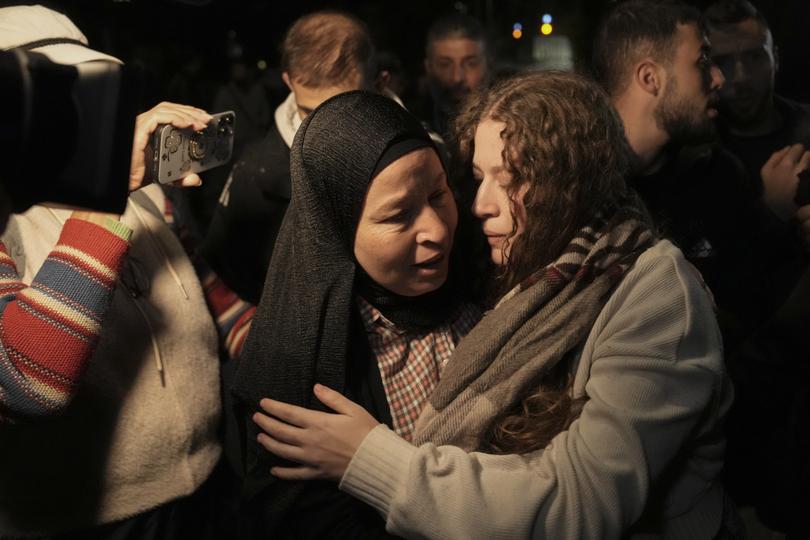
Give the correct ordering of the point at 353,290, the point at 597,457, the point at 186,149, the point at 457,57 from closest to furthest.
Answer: the point at 597,457
the point at 353,290
the point at 186,149
the point at 457,57

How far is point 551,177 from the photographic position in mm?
1426

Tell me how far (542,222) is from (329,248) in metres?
0.43

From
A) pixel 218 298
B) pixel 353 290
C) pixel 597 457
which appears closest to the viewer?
pixel 597 457

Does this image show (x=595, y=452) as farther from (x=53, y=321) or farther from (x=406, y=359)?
(x=53, y=321)

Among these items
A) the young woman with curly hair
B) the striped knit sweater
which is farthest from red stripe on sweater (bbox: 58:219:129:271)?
the young woman with curly hair

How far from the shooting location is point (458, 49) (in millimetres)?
4047

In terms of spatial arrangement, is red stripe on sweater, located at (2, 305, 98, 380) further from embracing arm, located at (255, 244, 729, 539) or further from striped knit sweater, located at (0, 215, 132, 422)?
embracing arm, located at (255, 244, 729, 539)

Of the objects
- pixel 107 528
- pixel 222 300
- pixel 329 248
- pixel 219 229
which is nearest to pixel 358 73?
pixel 219 229

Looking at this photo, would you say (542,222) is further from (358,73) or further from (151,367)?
(358,73)

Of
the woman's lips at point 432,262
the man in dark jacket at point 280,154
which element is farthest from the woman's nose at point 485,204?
the man in dark jacket at point 280,154

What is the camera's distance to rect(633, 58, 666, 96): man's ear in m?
2.28

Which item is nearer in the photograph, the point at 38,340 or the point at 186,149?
the point at 38,340

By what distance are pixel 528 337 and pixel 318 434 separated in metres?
0.44

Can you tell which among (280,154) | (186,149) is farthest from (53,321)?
(280,154)
